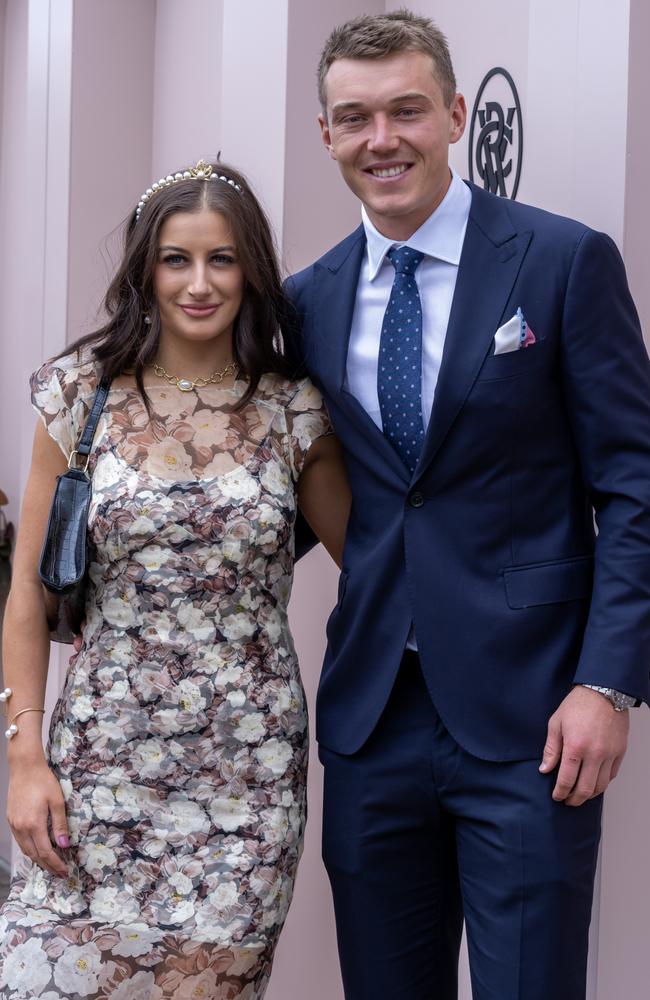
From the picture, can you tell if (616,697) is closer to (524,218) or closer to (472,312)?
(472,312)

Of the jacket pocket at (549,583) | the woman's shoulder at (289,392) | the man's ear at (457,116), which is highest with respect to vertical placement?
the man's ear at (457,116)

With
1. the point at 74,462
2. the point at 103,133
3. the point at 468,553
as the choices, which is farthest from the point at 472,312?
the point at 103,133

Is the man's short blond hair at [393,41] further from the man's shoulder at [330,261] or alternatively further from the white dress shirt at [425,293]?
the man's shoulder at [330,261]

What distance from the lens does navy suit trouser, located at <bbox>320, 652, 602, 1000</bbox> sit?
2033mm

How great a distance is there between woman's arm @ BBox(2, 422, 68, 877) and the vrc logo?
103cm

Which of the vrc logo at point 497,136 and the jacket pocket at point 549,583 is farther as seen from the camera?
the vrc logo at point 497,136

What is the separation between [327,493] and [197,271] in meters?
0.44

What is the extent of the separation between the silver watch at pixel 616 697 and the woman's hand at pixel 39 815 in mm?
874

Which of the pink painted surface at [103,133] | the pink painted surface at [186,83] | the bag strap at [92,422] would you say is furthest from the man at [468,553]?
the pink painted surface at [103,133]

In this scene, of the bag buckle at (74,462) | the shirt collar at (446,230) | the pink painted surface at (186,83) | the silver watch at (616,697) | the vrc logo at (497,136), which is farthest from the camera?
the pink painted surface at (186,83)

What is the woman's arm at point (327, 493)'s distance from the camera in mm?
2402

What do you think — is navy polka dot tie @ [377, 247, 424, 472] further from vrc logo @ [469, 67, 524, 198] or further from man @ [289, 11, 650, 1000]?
vrc logo @ [469, 67, 524, 198]

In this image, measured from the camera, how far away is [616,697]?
1.98 m

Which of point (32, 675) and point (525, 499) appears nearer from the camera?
point (525, 499)
